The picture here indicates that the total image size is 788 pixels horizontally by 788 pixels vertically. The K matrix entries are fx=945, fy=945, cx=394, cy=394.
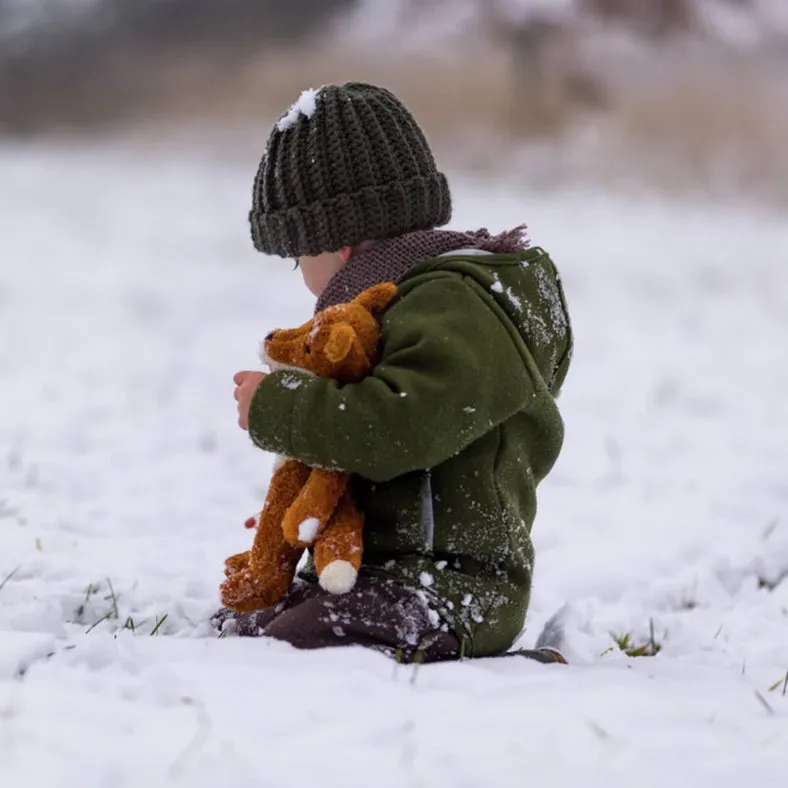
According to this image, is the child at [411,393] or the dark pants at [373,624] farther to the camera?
the dark pants at [373,624]

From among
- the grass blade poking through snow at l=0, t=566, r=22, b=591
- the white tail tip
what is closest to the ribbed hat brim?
the white tail tip

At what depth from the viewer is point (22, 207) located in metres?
12.8

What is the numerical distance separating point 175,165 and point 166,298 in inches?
274

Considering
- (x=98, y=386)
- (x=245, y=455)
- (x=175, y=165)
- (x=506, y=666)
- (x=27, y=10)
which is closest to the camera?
(x=506, y=666)

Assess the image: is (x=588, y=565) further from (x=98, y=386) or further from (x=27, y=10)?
(x=27, y=10)

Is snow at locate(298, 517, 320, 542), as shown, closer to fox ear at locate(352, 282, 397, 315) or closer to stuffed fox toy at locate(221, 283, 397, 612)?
stuffed fox toy at locate(221, 283, 397, 612)

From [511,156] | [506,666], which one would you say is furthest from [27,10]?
[506,666]

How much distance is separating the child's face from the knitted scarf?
0.31 feet

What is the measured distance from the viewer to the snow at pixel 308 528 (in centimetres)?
212

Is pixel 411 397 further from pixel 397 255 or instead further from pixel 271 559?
pixel 271 559

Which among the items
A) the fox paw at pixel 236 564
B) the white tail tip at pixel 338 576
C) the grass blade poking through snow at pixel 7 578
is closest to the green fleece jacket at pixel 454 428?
the white tail tip at pixel 338 576

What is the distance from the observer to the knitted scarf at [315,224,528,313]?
2.27 metres

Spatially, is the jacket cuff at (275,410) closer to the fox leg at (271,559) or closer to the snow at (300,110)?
the fox leg at (271,559)

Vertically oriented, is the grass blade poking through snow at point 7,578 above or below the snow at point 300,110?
below
